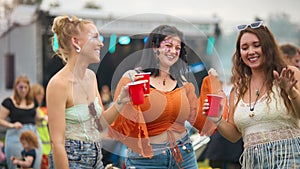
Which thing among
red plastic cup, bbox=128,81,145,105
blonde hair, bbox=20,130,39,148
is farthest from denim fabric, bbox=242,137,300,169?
blonde hair, bbox=20,130,39,148

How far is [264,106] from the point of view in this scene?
3.65m

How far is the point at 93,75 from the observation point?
12.2ft

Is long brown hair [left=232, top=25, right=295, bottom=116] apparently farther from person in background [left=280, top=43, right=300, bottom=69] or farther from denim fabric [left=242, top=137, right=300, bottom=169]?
person in background [left=280, top=43, right=300, bottom=69]

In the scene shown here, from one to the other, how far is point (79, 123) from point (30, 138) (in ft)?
14.5

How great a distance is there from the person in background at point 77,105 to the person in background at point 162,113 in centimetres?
12

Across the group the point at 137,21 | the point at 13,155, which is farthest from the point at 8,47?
the point at 137,21

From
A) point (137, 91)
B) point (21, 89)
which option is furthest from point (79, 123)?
point (21, 89)

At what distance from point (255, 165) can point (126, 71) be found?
37.2 inches

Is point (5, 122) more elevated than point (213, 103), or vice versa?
point (213, 103)

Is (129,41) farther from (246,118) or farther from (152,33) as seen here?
(246,118)

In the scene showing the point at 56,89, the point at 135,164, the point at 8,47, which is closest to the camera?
the point at 56,89

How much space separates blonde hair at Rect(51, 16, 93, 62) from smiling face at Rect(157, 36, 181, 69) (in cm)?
50

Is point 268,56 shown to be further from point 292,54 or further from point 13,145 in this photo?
point 13,145

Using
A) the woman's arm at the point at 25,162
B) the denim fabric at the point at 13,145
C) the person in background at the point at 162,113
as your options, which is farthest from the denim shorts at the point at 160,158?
the denim fabric at the point at 13,145
